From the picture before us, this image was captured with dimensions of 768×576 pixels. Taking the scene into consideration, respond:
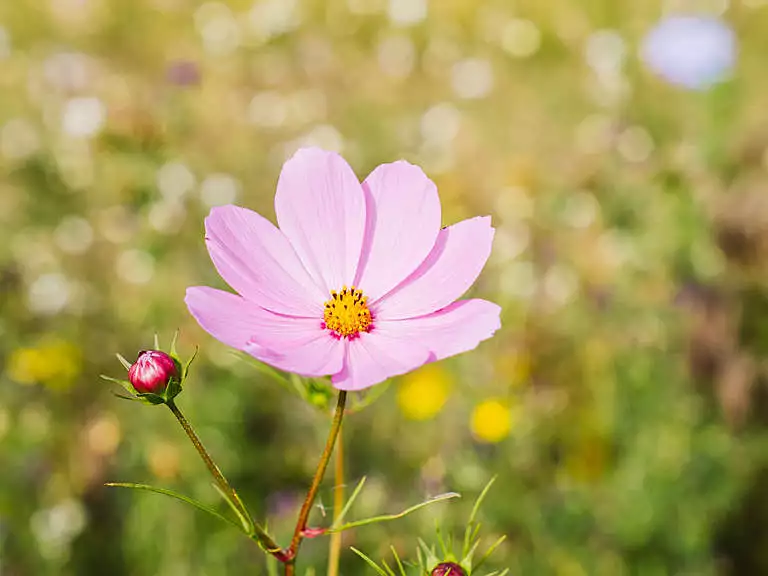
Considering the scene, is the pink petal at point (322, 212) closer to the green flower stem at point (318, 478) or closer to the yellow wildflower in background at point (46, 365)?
the green flower stem at point (318, 478)

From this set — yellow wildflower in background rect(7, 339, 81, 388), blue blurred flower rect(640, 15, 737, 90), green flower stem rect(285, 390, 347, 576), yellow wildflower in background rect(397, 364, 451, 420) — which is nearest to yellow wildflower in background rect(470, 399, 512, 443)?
yellow wildflower in background rect(397, 364, 451, 420)

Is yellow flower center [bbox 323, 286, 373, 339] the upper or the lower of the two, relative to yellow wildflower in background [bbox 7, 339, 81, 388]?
lower

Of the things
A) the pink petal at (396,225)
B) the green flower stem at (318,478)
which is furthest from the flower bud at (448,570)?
the pink petal at (396,225)

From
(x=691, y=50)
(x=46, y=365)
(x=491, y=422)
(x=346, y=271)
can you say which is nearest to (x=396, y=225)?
(x=346, y=271)

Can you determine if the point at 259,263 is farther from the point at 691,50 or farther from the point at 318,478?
the point at 691,50

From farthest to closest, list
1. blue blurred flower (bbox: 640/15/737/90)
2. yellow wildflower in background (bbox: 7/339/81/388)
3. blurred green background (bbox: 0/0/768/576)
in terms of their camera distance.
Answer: blue blurred flower (bbox: 640/15/737/90) → yellow wildflower in background (bbox: 7/339/81/388) → blurred green background (bbox: 0/0/768/576)

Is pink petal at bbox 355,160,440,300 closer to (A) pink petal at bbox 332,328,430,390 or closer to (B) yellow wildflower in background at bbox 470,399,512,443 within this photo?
(A) pink petal at bbox 332,328,430,390
